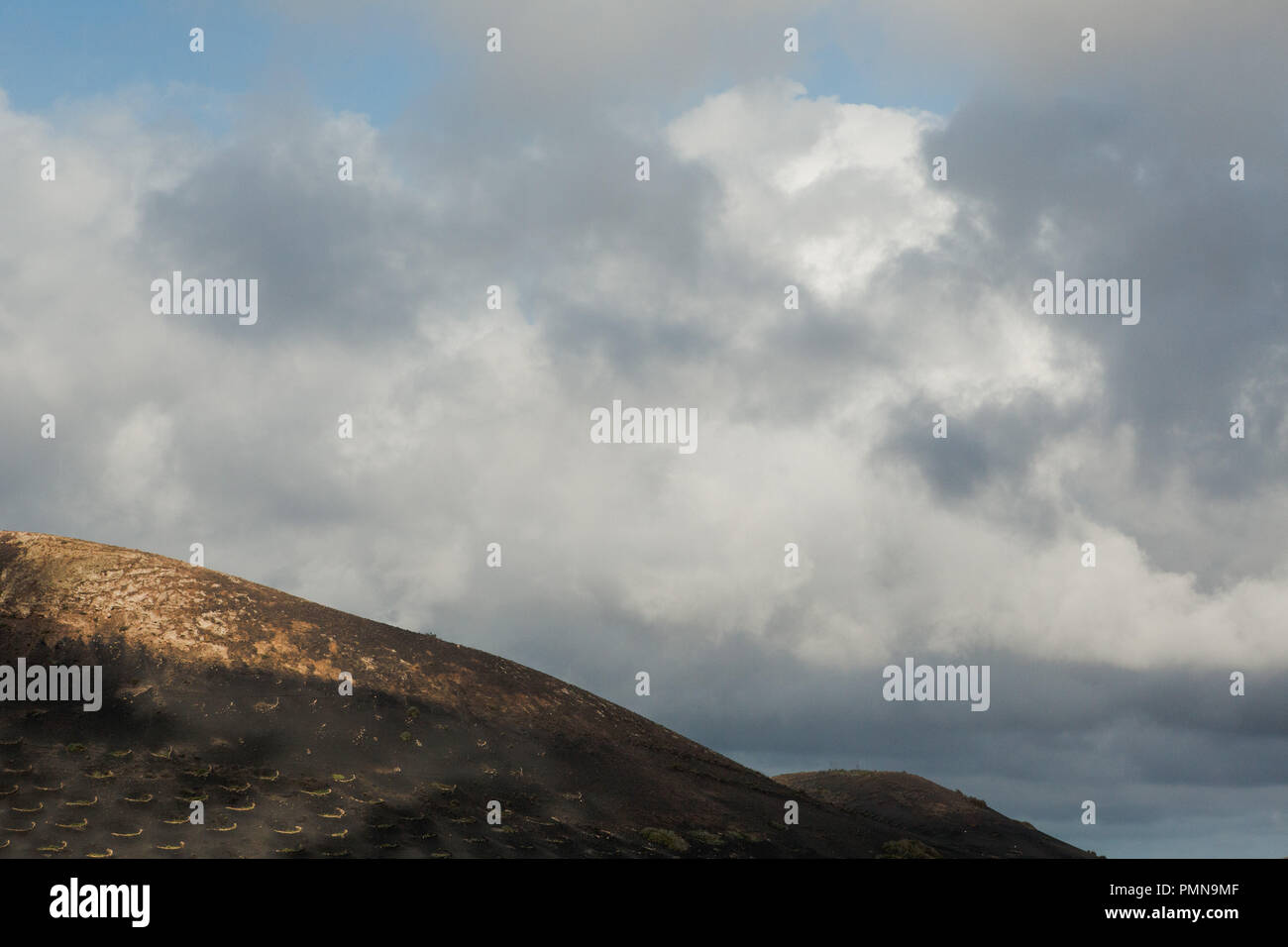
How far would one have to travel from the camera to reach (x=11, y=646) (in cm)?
6912

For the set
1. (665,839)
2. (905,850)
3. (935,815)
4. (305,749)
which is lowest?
(935,815)

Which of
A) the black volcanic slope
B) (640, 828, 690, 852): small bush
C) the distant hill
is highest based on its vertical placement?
the black volcanic slope

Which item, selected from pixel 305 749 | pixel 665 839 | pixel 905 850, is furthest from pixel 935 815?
pixel 305 749

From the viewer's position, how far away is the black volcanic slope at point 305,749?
56.2m

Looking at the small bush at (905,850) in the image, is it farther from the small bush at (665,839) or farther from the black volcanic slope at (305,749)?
the small bush at (665,839)

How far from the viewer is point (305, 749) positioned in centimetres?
6594

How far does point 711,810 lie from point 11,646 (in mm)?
47129

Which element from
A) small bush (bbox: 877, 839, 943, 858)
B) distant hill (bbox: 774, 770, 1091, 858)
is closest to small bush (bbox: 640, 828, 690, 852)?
small bush (bbox: 877, 839, 943, 858)

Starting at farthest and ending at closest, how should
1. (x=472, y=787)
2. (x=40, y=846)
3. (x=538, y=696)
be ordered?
1. (x=538, y=696)
2. (x=472, y=787)
3. (x=40, y=846)

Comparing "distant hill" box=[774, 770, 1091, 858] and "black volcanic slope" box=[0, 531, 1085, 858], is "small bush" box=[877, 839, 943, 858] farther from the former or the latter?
"distant hill" box=[774, 770, 1091, 858]

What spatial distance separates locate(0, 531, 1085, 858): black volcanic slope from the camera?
56.2m

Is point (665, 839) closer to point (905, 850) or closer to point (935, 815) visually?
point (905, 850)
